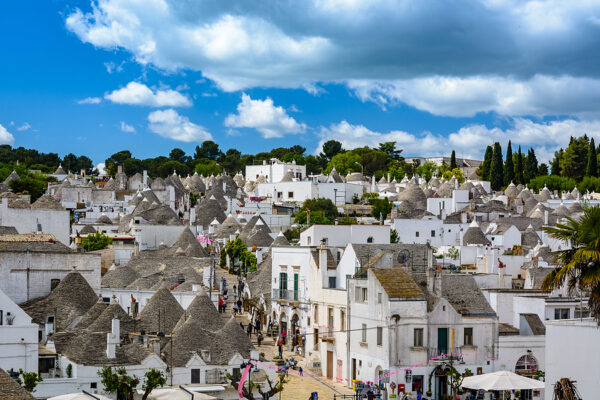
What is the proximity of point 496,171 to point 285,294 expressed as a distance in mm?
96330

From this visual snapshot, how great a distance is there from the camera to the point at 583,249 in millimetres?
20719

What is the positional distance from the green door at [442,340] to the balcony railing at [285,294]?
12641 mm

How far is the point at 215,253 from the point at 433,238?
21.4m

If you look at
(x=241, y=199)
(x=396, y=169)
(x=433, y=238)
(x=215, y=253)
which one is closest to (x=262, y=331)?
(x=215, y=253)

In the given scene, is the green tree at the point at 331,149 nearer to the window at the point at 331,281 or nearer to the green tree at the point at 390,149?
the green tree at the point at 390,149

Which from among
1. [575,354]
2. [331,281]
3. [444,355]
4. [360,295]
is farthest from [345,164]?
[575,354]

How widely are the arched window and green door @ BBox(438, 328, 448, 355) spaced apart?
393 centimetres

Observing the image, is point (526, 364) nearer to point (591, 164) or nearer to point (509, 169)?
point (509, 169)

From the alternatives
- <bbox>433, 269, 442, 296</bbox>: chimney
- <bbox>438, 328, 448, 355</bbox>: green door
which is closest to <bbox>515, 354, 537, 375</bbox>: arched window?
<bbox>438, 328, 448, 355</bbox>: green door

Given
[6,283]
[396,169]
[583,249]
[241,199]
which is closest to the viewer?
[583,249]

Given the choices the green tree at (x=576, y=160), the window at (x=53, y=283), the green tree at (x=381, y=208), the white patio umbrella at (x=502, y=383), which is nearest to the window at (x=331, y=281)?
the window at (x=53, y=283)

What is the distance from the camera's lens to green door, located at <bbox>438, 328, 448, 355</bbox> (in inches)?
1651

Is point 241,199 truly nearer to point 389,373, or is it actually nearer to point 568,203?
point 568,203

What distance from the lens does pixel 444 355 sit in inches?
1642
